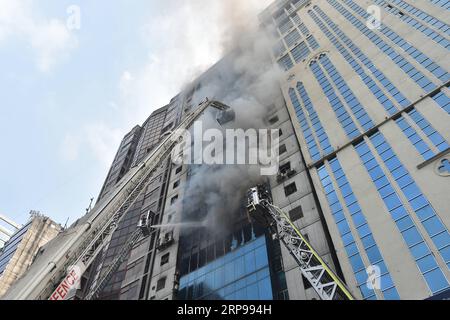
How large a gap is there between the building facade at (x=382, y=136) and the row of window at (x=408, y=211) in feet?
0.19

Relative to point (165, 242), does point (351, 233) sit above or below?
below

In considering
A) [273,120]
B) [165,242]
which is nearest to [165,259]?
[165,242]

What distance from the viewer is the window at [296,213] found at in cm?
2780

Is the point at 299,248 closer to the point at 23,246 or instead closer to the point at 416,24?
the point at 416,24

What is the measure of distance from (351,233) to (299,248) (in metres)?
4.72

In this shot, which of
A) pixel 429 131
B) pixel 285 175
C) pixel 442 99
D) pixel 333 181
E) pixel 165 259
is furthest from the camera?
pixel 165 259

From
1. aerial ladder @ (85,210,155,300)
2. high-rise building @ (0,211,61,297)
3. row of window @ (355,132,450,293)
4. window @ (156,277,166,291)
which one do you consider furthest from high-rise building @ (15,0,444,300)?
high-rise building @ (0,211,61,297)

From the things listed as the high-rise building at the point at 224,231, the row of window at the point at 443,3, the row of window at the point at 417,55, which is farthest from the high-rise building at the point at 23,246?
the row of window at the point at 443,3

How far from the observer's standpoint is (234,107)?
144 ft

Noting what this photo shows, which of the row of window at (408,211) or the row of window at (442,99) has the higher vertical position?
the row of window at (442,99)

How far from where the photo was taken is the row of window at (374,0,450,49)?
99.1 feet

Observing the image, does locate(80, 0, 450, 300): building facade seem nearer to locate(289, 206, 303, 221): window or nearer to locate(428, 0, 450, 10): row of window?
locate(289, 206, 303, 221): window

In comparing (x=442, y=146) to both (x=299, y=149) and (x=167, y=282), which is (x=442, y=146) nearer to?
(x=299, y=149)

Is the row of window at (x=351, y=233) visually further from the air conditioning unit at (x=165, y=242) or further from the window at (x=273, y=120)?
the air conditioning unit at (x=165, y=242)
